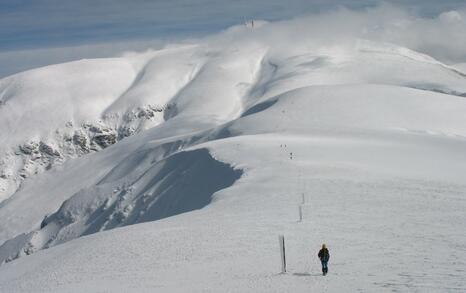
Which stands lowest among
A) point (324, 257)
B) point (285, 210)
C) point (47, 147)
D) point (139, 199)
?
point (47, 147)

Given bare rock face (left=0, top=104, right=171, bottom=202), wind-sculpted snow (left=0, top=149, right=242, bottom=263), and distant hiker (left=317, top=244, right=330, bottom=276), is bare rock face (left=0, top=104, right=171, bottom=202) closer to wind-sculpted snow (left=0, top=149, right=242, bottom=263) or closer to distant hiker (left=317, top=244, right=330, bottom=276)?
wind-sculpted snow (left=0, top=149, right=242, bottom=263)

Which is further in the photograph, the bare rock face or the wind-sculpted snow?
the bare rock face

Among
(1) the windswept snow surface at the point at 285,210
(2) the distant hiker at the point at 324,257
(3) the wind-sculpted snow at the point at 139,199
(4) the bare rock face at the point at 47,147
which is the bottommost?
(4) the bare rock face at the point at 47,147

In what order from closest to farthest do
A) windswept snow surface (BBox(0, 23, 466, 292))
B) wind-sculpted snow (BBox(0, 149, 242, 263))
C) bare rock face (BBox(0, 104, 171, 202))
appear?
windswept snow surface (BBox(0, 23, 466, 292)) → wind-sculpted snow (BBox(0, 149, 242, 263)) → bare rock face (BBox(0, 104, 171, 202))

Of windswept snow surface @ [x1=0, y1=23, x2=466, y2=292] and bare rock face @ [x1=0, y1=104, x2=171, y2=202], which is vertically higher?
windswept snow surface @ [x1=0, y1=23, x2=466, y2=292]

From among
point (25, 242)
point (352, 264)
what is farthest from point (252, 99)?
point (352, 264)

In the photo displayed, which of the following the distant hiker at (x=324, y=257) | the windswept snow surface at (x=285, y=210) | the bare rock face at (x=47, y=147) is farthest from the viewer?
the bare rock face at (x=47, y=147)

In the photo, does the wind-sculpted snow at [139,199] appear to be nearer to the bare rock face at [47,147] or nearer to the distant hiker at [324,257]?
the distant hiker at [324,257]

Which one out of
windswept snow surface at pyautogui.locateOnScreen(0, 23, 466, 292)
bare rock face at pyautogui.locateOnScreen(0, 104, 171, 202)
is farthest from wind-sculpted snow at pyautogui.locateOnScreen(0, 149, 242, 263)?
bare rock face at pyautogui.locateOnScreen(0, 104, 171, 202)

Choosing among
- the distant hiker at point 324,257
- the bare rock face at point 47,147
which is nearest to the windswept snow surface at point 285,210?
the distant hiker at point 324,257

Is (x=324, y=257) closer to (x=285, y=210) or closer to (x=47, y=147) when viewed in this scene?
(x=285, y=210)

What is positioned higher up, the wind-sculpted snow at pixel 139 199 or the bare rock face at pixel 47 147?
the wind-sculpted snow at pixel 139 199

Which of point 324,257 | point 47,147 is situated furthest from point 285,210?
point 47,147

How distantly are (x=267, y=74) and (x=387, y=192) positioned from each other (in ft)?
525
